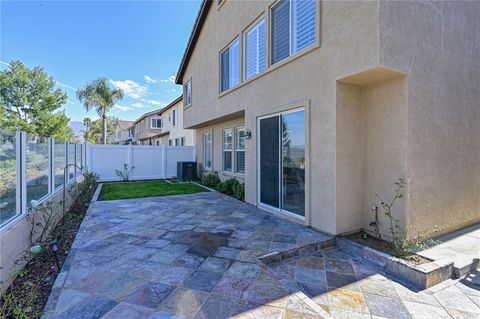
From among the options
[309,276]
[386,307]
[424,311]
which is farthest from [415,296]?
[309,276]

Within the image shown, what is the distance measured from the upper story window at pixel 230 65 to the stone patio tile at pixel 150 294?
6.86 m

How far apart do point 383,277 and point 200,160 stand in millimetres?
11523

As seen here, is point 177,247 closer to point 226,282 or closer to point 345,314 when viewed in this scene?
point 226,282

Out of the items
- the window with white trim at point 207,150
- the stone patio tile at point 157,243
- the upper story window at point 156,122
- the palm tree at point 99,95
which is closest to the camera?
the stone patio tile at point 157,243

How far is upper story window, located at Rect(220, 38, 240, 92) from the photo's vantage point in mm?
8641

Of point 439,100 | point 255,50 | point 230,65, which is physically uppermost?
point 230,65

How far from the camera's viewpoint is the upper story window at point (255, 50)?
23.5 feet

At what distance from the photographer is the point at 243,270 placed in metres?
3.64

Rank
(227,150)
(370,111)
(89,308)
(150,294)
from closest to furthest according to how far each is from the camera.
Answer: (89,308)
(150,294)
(370,111)
(227,150)

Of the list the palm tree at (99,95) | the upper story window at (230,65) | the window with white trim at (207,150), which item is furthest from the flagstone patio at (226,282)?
the palm tree at (99,95)

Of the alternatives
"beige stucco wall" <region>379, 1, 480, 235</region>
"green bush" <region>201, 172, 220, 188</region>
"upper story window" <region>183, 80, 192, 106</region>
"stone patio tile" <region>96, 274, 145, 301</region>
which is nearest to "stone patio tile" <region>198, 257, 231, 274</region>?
"stone patio tile" <region>96, 274, 145, 301</region>

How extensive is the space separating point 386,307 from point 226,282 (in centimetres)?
194

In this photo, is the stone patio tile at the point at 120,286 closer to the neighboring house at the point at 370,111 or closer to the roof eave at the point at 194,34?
the neighboring house at the point at 370,111

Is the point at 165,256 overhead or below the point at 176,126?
below
